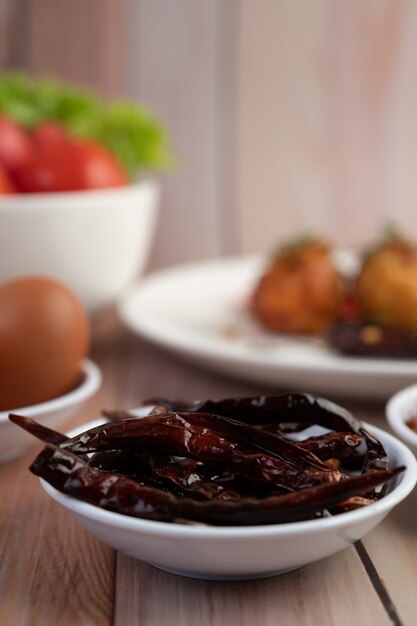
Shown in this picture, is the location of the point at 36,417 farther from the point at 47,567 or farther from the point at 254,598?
the point at 254,598

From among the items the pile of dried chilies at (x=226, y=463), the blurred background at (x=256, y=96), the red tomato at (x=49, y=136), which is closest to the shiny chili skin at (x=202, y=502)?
the pile of dried chilies at (x=226, y=463)

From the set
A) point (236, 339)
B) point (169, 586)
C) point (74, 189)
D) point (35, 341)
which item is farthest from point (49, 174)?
point (169, 586)

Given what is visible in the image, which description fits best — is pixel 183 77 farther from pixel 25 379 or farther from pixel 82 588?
pixel 82 588

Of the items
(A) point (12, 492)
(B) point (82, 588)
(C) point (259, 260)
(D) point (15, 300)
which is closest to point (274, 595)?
(B) point (82, 588)

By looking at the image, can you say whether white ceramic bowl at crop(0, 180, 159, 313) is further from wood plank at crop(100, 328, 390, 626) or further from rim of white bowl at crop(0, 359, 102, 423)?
wood plank at crop(100, 328, 390, 626)

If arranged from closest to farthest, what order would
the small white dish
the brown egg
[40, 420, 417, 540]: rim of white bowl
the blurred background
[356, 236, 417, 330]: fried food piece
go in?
1. [40, 420, 417, 540]: rim of white bowl
2. the small white dish
3. the brown egg
4. [356, 236, 417, 330]: fried food piece
5. the blurred background

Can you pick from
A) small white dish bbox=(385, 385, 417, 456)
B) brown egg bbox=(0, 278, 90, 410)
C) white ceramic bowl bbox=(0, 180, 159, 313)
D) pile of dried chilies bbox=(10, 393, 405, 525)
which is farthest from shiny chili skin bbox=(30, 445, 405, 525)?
white ceramic bowl bbox=(0, 180, 159, 313)
